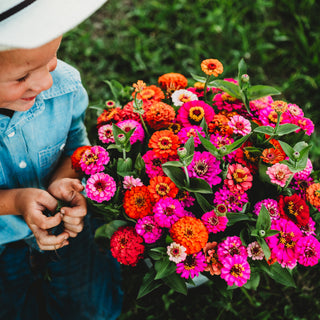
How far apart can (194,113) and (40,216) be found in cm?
54

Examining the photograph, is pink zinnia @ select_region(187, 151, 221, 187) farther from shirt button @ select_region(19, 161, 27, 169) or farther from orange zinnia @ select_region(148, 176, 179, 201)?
shirt button @ select_region(19, 161, 27, 169)

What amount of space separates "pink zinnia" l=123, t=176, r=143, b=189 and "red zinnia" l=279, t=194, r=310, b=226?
1.27 ft

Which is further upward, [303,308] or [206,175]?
[206,175]

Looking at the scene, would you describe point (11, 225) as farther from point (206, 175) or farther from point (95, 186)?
point (206, 175)

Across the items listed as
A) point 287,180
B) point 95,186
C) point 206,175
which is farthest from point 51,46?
point 287,180

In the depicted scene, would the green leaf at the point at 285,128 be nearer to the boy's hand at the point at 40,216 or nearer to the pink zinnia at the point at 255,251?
the pink zinnia at the point at 255,251

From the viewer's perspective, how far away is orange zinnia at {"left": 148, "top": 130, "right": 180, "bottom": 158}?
855mm

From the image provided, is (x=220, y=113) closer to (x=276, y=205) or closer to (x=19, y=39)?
(x=276, y=205)

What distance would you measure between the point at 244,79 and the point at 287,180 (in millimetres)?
303

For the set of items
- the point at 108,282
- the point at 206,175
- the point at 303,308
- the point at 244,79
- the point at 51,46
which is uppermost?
the point at 51,46

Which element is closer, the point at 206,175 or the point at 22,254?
the point at 206,175

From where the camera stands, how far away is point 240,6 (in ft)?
7.11

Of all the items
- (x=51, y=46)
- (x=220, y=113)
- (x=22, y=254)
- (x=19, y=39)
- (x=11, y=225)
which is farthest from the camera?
(x=22, y=254)

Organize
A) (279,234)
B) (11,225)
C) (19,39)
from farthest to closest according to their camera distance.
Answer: (11,225) → (279,234) → (19,39)
